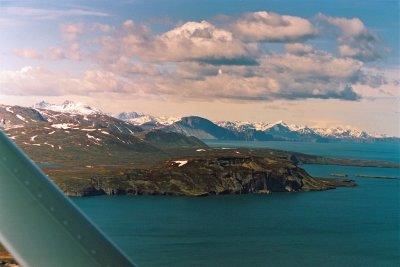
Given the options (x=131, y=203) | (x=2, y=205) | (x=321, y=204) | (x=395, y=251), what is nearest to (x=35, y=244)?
(x=2, y=205)

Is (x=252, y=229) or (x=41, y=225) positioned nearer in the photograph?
(x=41, y=225)

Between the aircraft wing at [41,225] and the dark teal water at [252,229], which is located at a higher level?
the aircraft wing at [41,225]

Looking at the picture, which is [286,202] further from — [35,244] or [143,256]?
[35,244]

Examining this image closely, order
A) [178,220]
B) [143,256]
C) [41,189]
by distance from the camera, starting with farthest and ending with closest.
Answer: [178,220], [143,256], [41,189]

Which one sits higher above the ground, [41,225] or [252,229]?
[41,225]

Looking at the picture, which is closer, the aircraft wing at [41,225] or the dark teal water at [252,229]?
the aircraft wing at [41,225]
